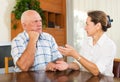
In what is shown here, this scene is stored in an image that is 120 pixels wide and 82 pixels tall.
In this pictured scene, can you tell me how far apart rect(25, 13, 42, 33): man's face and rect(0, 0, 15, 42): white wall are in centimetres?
114

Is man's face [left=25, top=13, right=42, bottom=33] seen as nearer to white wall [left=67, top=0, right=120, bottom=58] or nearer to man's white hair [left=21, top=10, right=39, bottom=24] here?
man's white hair [left=21, top=10, right=39, bottom=24]

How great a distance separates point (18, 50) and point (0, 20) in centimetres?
136

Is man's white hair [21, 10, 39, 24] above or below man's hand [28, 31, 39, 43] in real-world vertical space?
above

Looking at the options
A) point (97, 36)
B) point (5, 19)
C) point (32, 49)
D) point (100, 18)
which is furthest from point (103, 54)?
point (5, 19)

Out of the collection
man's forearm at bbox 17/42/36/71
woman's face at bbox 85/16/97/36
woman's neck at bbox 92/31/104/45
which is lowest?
man's forearm at bbox 17/42/36/71

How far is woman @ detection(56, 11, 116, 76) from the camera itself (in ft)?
6.30

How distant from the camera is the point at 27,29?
8.38 feet

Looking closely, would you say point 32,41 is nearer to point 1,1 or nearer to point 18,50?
point 18,50

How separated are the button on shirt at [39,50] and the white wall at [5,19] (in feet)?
3.80

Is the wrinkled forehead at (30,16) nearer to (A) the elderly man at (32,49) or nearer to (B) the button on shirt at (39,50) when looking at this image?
(A) the elderly man at (32,49)

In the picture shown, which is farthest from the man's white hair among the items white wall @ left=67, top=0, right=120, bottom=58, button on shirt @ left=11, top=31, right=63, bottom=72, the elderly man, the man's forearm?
white wall @ left=67, top=0, right=120, bottom=58

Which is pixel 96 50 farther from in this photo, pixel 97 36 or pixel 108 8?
pixel 108 8

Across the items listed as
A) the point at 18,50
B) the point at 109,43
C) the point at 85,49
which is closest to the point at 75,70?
the point at 85,49

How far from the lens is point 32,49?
227cm
